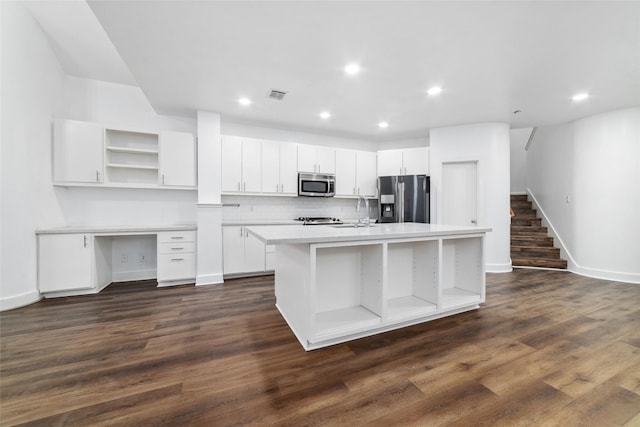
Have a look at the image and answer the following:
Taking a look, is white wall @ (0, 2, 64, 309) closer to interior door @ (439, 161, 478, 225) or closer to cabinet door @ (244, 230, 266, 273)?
cabinet door @ (244, 230, 266, 273)

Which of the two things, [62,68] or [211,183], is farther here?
[211,183]

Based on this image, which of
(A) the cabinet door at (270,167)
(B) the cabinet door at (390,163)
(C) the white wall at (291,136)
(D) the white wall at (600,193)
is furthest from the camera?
(B) the cabinet door at (390,163)

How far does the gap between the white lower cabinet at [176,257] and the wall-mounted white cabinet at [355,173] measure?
8.97 feet

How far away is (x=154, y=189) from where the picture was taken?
4.04 m

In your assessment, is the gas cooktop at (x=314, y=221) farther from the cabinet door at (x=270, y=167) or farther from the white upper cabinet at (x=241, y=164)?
the white upper cabinet at (x=241, y=164)

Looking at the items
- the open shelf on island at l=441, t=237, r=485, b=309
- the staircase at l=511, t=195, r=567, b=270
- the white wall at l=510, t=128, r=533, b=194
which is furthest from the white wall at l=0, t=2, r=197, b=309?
the white wall at l=510, t=128, r=533, b=194

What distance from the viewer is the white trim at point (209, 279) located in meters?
3.76

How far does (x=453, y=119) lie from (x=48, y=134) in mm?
5915

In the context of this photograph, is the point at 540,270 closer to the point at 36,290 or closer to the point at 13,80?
the point at 36,290

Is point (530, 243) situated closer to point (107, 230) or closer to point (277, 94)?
point (277, 94)

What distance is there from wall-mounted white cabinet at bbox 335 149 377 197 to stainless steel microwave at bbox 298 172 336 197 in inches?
7.8

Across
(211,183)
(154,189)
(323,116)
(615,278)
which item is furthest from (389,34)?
(615,278)

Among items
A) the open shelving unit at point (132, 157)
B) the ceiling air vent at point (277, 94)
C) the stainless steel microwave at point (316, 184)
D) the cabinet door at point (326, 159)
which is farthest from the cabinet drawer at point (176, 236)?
the cabinet door at point (326, 159)

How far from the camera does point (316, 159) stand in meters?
4.76
